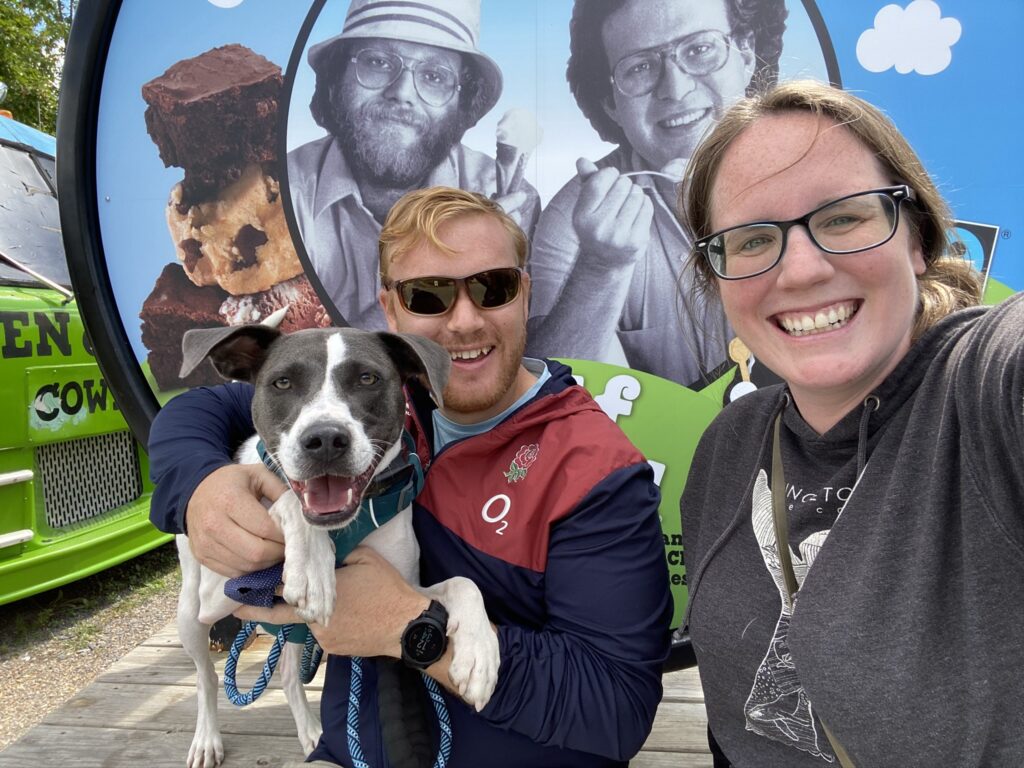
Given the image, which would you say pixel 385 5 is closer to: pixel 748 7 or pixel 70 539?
pixel 748 7

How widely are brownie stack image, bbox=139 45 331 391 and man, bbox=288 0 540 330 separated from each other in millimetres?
158

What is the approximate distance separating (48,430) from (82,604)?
1556 millimetres

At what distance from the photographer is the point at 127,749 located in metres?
2.72

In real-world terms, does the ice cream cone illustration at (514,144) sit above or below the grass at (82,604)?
above

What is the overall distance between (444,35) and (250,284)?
1456 mm

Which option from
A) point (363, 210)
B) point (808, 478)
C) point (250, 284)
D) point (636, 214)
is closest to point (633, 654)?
point (808, 478)

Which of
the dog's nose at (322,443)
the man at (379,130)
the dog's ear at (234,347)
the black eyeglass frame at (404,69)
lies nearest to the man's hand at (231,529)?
the dog's nose at (322,443)

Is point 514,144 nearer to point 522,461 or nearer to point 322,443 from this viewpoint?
point 522,461

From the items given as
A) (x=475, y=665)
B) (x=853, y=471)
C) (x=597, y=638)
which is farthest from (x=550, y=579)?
(x=853, y=471)

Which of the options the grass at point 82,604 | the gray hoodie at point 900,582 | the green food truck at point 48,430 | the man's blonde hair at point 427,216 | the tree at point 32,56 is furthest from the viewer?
the tree at point 32,56

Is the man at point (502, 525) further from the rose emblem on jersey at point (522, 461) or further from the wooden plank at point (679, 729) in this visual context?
the wooden plank at point (679, 729)

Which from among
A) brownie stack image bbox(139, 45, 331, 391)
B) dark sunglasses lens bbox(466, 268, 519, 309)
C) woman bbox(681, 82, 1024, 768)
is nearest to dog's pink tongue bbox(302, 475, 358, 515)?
dark sunglasses lens bbox(466, 268, 519, 309)

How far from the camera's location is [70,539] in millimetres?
4250

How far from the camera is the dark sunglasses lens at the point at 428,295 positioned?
7.00ft
